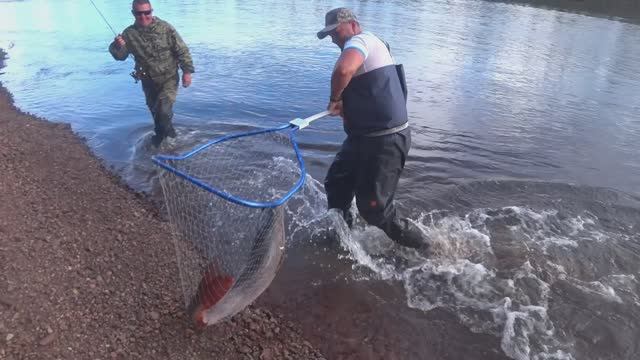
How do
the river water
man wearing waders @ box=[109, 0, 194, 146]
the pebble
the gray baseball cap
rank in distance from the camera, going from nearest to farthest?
1. the pebble
2. the gray baseball cap
3. the river water
4. man wearing waders @ box=[109, 0, 194, 146]

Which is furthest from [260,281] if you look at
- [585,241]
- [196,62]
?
[196,62]

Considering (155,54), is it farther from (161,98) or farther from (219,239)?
(219,239)

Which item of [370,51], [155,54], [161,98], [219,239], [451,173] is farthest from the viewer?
[451,173]

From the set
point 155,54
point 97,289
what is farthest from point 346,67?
point 155,54

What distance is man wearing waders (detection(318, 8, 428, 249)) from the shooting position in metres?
4.02

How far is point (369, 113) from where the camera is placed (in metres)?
4.21

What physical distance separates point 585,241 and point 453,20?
22081mm

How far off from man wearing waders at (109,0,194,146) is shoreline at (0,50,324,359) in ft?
6.47

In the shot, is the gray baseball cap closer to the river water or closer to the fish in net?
the fish in net

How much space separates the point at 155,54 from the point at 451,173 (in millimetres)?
5029

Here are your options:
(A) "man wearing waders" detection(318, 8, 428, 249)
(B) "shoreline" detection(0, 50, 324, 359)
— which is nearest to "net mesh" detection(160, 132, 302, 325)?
(B) "shoreline" detection(0, 50, 324, 359)

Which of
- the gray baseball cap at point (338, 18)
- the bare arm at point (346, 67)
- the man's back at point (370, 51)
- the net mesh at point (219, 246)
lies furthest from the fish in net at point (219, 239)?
the gray baseball cap at point (338, 18)

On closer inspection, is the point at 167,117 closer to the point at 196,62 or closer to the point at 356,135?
the point at 356,135

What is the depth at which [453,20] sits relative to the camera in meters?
24.9
